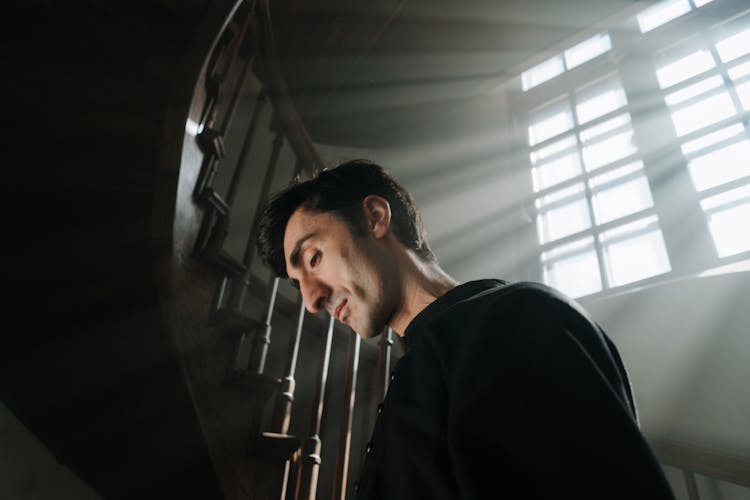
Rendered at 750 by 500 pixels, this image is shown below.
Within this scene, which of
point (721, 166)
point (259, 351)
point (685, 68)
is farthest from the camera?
point (685, 68)

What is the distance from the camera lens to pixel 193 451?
154 centimetres

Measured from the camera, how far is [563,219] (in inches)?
159

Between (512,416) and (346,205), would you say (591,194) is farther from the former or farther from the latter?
(512,416)

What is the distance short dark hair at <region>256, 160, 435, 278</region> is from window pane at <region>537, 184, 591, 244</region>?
280cm

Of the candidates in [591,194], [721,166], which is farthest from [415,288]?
[591,194]

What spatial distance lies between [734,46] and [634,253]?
66.5 inches

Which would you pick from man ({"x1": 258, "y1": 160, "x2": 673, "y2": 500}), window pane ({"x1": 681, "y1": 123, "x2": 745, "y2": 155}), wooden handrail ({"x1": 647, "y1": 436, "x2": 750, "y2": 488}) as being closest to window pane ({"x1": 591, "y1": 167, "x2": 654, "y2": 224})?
window pane ({"x1": 681, "y1": 123, "x2": 745, "y2": 155})

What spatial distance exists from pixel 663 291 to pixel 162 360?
9.20ft

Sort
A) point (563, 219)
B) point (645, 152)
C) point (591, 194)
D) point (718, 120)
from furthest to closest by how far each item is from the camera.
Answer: point (563, 219) < point (591, 194) < point (645, 152) < point (718, 120)

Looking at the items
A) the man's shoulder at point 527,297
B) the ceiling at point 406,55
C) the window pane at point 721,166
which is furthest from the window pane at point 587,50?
the man's shoulder at point 527,297

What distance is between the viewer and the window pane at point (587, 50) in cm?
443

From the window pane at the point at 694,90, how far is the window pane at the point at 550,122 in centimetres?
84

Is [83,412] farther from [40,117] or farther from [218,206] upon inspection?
[40,117]

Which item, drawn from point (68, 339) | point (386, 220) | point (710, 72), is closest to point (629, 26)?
point (710, 72)
